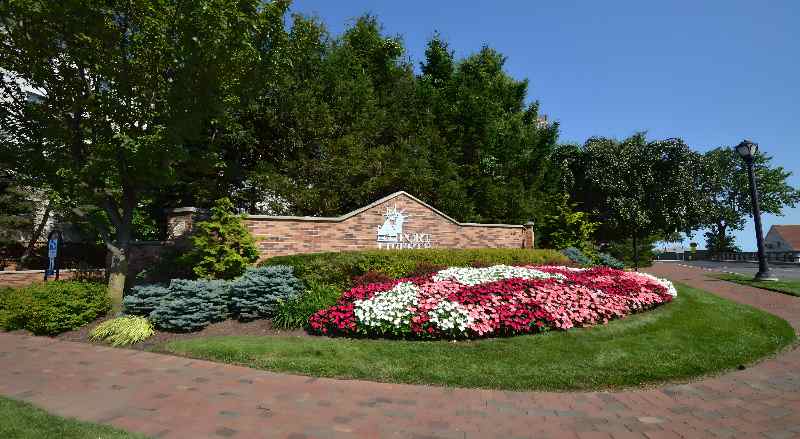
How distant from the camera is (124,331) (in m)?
7.74

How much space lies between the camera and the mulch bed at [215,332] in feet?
25.1

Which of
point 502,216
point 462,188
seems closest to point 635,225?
point 502,216

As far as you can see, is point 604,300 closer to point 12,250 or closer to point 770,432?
point 770,432

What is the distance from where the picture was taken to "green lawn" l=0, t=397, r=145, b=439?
3.70 m

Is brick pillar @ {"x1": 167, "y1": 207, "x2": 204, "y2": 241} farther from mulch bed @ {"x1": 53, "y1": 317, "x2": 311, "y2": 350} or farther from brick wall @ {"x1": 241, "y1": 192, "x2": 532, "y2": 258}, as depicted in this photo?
mulch bed @ {"x1": 53, "y1": 317, "x2": 311, "y2": 350}

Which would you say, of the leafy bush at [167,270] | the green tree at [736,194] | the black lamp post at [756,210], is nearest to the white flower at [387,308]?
the leafy bush at [167,270]

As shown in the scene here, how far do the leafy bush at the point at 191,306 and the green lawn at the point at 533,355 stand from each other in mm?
804

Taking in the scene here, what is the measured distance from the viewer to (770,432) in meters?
4.02

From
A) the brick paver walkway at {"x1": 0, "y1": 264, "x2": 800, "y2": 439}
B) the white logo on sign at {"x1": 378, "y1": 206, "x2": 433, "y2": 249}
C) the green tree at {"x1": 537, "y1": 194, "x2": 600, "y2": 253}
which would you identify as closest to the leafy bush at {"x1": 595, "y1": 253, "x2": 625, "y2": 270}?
the green tree at {"x1": 537, "y1": 194, "x2": 600, "y2": 253}

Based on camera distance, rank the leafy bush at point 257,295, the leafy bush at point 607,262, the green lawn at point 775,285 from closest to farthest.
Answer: the leafy bush at point 257,295 → the green lawn at point 775,285 → the leafy bush at point 607,262

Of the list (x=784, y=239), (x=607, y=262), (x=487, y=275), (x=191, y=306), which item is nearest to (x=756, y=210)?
(x=607, y=262)

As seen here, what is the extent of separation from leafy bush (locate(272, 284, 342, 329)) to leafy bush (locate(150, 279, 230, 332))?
118 cm

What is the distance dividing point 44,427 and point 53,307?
611cm

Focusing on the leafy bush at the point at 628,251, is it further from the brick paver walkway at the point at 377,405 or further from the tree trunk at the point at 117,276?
the tree trunk at the point at 117,276
